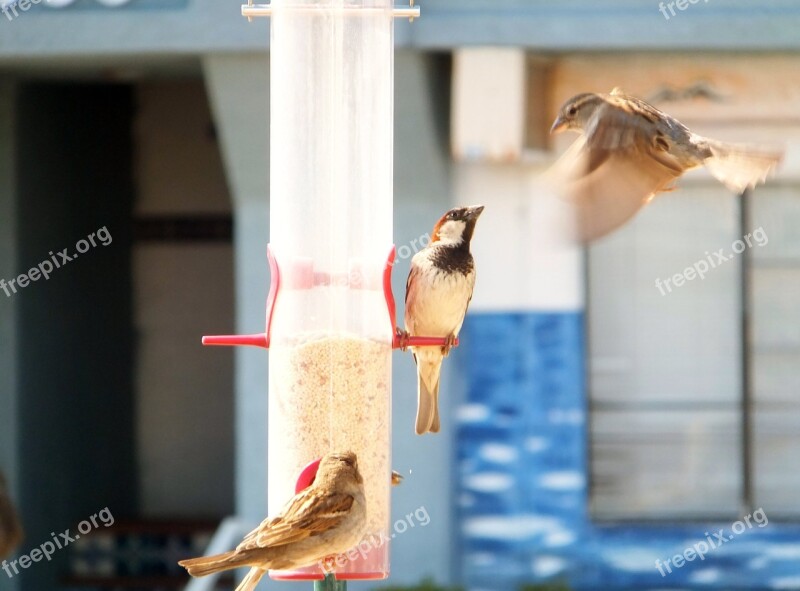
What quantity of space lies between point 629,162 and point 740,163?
25 cm

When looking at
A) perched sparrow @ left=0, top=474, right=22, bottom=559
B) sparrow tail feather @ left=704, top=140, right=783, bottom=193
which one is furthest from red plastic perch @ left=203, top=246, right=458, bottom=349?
perched sparrow @ left=0, top=474, right=22, bottom=559

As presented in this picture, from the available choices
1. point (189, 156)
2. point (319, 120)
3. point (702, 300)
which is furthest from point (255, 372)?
point (319, 120)

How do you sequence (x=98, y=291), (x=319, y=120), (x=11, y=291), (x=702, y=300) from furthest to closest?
1. (x=98, y=291)
2. (x=11, y=291)
3. (x=702, y=300)
4. (x=319, y=120)

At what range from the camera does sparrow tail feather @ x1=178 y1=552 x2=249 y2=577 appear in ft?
8.90

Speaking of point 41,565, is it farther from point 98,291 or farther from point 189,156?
point 189,156

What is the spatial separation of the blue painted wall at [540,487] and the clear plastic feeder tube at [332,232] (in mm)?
3034

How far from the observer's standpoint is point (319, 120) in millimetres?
3391

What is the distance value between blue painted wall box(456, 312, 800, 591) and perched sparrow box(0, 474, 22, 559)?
1.77 metres

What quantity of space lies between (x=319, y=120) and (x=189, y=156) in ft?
17.2

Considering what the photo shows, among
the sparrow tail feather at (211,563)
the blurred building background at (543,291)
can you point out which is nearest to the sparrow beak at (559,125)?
the sparrow tail feather at (211,563)

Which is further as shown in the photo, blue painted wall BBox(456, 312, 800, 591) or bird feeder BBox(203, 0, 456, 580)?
blue painted wall BBox(456, 312, 800, 591)

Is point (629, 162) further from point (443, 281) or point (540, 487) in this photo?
point (540, 487)

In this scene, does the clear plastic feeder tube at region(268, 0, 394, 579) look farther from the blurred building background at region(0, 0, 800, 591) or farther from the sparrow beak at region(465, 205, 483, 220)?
the blurred building background at region(0, 0, 800, 591)

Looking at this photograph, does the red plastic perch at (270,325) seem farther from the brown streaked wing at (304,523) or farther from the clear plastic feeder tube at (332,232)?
the brown streaked wing at (304,523)
